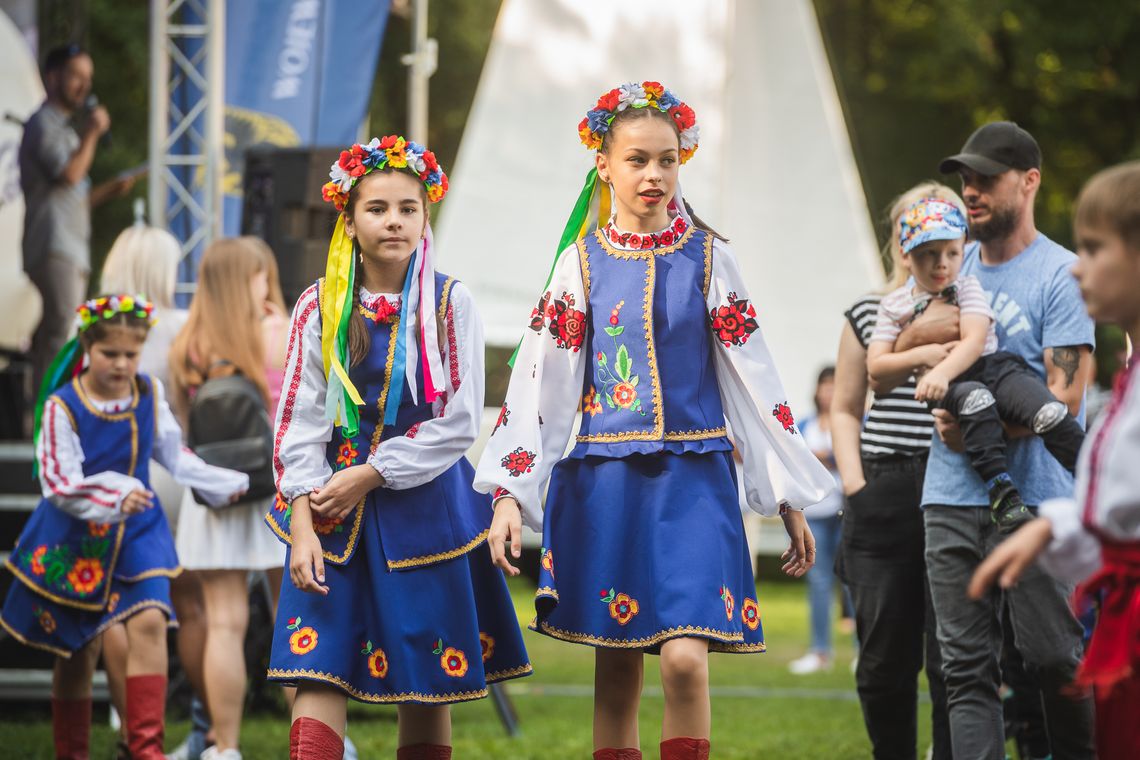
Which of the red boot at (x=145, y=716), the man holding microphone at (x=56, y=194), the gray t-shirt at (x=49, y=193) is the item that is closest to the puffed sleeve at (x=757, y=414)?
the red boot at (x=145, y=716)

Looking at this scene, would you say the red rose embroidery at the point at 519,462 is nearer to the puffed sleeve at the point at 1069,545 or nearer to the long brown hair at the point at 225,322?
the puffed sleeve at the point at 1069,545

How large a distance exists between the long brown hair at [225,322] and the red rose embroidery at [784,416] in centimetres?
255

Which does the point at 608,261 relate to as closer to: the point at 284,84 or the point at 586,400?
the point at 586,400

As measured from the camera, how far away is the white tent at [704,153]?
15.0m

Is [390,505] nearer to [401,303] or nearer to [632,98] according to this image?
[401,303]

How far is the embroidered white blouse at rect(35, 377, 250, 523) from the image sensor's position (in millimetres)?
5230

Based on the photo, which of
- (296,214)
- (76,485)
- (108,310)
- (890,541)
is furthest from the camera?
(296,214)

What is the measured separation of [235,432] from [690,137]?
239cm

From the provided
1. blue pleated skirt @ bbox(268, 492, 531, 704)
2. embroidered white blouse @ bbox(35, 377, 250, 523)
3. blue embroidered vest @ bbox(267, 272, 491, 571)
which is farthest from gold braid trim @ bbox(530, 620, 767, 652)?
embroidered white blouse @ bbox(35, 377, 250, 523)

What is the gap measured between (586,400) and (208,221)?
5.31 m

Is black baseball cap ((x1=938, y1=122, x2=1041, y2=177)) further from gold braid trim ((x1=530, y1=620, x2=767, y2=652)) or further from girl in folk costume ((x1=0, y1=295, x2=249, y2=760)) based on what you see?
girl in folk costume ((x1=0, y1=295, x2=249, y2=760))

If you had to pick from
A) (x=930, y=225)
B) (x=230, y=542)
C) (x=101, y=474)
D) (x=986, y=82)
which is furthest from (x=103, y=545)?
(x=986, y=82)

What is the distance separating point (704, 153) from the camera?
15047mm

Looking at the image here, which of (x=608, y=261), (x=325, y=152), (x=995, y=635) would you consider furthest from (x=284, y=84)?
(x=995, y=635)
